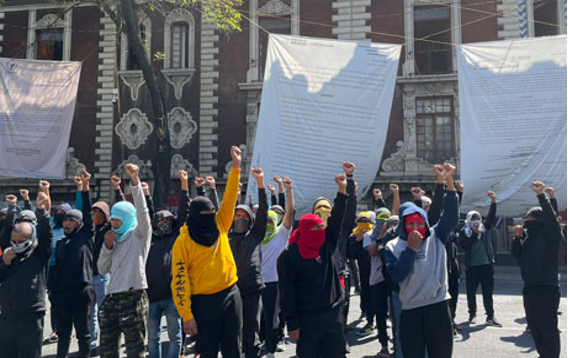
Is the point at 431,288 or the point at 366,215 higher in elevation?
the point at 366,215

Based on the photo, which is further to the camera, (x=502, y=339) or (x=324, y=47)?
(x=324, y=47)

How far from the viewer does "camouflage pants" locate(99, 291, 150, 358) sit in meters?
4.28

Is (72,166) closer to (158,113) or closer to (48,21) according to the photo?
(48,21)

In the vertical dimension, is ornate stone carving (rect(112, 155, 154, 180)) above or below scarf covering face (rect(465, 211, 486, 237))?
above

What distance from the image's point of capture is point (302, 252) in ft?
13.5

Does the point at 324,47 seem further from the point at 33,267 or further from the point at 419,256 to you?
the point at 33,267

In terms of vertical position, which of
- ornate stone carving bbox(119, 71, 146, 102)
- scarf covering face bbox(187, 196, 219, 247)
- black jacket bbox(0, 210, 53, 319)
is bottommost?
black jacket bbox(0, 210, 53, 319)

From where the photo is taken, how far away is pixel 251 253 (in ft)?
16.5

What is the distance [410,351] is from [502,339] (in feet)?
11.7

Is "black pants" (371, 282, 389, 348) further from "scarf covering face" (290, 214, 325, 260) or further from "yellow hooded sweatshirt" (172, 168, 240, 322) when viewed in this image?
"yellow hooded sweatshirt" (172, 168, 240, 322)

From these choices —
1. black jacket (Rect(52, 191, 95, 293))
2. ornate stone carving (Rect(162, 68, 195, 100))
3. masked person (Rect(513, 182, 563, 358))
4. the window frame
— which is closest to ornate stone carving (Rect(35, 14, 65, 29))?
ornate stone carving (Rect(162, 68, 195, 100))

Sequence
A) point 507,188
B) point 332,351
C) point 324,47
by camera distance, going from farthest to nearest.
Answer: point 324,47 < point 507,188 < point 332,351

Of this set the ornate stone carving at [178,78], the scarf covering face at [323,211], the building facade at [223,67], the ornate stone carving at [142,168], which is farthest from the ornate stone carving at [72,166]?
the scarf covering face at [323,211]

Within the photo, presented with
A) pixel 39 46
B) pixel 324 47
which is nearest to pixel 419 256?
pixel 324 47
